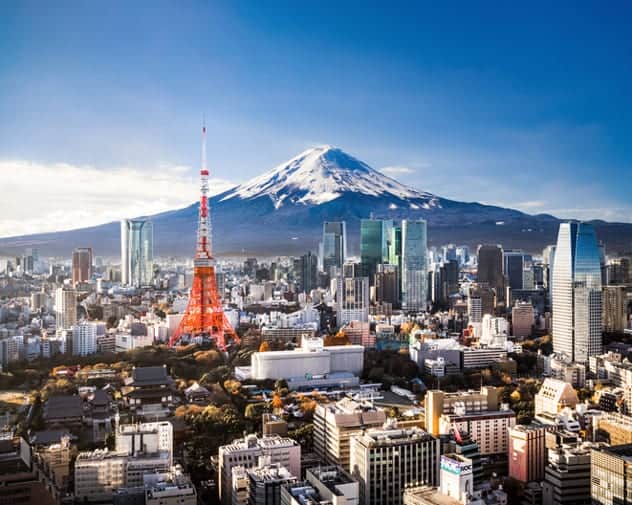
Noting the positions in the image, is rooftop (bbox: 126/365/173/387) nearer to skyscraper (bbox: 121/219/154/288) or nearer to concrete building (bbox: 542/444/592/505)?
concrete building (bbox: 542/444/592/505)

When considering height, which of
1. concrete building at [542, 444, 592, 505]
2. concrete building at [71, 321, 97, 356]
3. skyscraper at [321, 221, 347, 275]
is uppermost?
skyscraper at [321, 221, 347, 275]

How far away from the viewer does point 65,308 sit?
8.27 m

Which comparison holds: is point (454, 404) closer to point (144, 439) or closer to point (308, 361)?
point (144, 439)

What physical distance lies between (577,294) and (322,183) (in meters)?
6.30

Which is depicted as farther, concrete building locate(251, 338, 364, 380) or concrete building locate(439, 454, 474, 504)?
concrete building locate(251, 338, 364, 380)

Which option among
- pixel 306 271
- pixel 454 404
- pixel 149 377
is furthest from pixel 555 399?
pixel 306 271

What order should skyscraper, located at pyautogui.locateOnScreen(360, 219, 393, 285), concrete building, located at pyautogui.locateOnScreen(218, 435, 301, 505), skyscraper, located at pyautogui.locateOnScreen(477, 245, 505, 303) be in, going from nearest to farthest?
concrete building, located at pyautogui.locateOnScreen(218, 435, 301, 505) < skyscraper, located at pyautogui.locateOnScreen(477, 245, 505, 303) < skyscraper, located at pyautogui.locateOnScreen(360, 219, 393, 285)

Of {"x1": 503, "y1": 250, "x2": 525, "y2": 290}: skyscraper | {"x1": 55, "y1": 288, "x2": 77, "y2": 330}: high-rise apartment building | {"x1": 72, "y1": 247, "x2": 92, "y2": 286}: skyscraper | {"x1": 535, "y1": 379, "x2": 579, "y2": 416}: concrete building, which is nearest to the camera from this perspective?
{"x1": 535, "y1": 379, "x2": 579, "y2": 416}: concrete building

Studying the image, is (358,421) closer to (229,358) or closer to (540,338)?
(229,358)

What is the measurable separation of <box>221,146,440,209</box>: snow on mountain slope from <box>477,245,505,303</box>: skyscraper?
4.54 ft

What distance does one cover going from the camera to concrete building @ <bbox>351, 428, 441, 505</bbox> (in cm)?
372

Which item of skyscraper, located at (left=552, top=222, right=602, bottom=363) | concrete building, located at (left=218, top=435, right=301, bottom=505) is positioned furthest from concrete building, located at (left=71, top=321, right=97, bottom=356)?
skyscraper, located at (left=552, top=222, right=602, bottom=363)

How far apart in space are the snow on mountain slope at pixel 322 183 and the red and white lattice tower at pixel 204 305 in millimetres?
4365

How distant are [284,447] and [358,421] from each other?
1.96 ft
